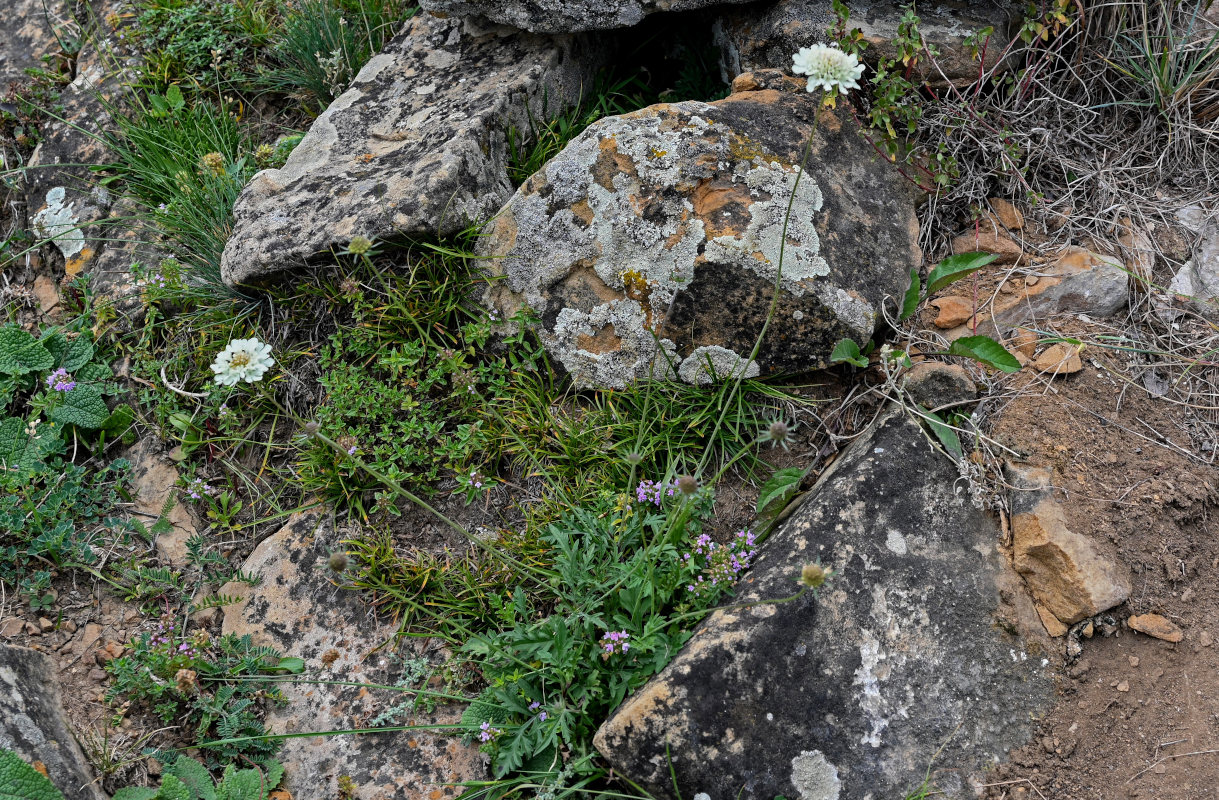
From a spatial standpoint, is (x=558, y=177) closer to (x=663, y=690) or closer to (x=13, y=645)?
(x=663, y=690)

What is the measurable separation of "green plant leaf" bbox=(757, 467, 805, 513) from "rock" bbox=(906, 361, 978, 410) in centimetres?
49

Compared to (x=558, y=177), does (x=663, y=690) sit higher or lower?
lower

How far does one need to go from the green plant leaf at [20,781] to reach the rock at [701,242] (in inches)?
82.6

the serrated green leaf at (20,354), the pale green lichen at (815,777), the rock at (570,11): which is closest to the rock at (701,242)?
the rock at (570,11)

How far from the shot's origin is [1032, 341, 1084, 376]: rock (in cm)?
287

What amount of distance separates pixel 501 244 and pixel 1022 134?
2.19m

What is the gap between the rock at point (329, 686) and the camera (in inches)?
104

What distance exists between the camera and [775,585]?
2.57 meters

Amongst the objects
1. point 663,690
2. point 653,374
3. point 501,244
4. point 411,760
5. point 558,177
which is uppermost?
point 558,177

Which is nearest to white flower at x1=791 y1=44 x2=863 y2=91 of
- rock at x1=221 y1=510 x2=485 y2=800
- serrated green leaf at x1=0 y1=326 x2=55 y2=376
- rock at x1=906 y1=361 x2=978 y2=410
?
rock at x1=906 y1=361 x2=978 y2=410

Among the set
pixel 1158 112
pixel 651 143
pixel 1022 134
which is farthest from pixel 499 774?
pixel 1158 112

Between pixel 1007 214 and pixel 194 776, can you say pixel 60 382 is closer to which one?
pixel 194 776

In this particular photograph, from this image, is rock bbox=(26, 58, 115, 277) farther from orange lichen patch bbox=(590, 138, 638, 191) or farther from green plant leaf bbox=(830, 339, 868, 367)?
green plant leaf bbox=(830, 339, 868, 367)

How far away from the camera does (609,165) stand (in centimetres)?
325
